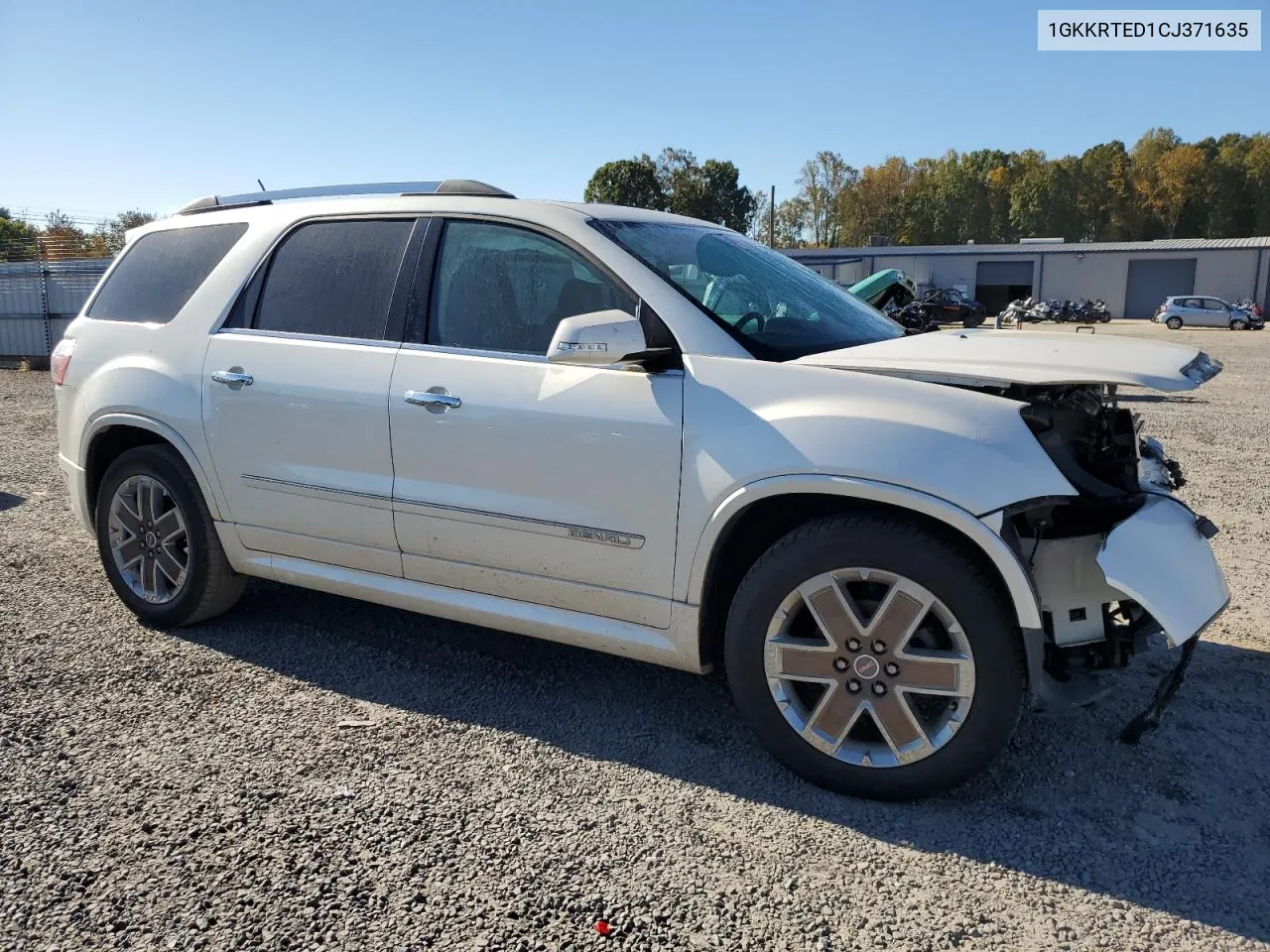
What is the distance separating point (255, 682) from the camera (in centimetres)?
373

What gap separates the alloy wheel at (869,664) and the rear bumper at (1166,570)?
0.47m

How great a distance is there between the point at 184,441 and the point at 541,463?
178cm

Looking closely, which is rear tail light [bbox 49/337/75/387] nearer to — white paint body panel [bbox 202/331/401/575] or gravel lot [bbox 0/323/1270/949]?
white paint body panel [bbox 202/331/401/575]

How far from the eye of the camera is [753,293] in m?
3.49

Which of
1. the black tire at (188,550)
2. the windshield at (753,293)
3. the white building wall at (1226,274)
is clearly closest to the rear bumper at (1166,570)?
the windshield at (753,293)

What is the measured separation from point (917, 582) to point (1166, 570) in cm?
69

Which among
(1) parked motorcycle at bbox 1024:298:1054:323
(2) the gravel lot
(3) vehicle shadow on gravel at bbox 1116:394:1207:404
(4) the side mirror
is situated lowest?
(2) the gravel lot

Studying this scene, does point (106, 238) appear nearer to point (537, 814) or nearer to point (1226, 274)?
point (537, 814)

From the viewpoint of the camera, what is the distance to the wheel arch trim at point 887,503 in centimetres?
259

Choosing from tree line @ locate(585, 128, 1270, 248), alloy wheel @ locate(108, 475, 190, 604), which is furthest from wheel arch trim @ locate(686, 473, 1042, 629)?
tree line @ locate(585, 128, 1270, 248)

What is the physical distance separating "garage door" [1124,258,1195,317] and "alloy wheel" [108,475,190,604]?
5874cm

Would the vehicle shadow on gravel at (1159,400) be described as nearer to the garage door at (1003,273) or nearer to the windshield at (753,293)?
the windshield at (753,293)

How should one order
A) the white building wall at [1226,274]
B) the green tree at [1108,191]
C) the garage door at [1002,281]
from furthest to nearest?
the green tree at [1108,191], the garage door at [1002,281], the white building wall at [1226,274]

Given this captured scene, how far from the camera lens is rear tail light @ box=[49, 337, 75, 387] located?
4.40 metres
